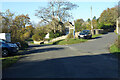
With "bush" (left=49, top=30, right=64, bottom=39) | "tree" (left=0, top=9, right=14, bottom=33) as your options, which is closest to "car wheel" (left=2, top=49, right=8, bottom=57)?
"tree" (left=0, top=9, right=14, bottom=33)

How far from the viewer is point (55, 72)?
26.5 ft

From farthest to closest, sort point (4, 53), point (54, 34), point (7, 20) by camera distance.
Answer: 1. point (54, 34)
2. point (7, 20)
3. point (4, 53)

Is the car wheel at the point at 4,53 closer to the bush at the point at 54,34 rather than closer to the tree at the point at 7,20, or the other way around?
the tree at the point at 7,20

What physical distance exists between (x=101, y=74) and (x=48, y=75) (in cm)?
234

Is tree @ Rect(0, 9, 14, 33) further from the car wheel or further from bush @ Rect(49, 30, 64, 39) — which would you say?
bush @ Rect(49, 30, 64, 39)

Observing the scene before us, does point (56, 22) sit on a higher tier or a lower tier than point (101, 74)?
higher

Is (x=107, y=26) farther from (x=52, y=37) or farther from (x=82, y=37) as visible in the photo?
(x=82, y=37)

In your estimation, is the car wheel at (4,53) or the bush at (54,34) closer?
the car wheel at (4,53)

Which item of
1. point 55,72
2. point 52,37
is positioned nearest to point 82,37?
point 52,37

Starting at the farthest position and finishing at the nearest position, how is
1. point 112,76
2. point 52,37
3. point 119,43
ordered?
point 52,37 → point 119,43 → point 112,76

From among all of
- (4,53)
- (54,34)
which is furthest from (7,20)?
(54,34)

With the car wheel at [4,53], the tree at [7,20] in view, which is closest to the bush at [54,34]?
the tree at [7,20]

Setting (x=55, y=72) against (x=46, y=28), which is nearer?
(x=55, y=72)

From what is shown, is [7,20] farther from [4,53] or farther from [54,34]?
[54,34]
